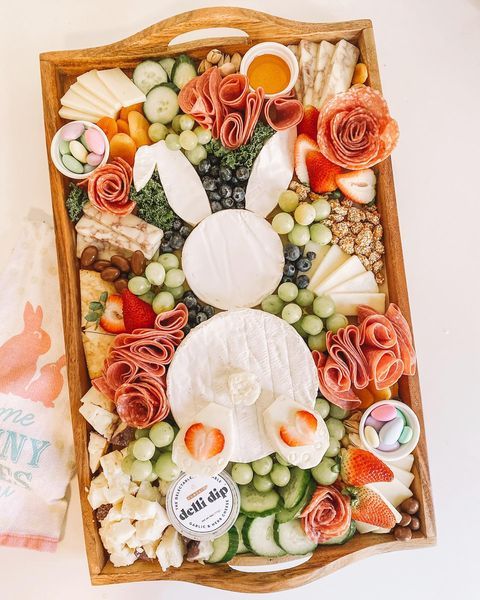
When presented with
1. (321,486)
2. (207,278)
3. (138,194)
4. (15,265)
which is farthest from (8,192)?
(321,486)

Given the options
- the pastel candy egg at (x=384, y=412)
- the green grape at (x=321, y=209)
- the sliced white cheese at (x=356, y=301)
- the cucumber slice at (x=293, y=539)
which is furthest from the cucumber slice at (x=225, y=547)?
the green grape at (x=321, y=209)

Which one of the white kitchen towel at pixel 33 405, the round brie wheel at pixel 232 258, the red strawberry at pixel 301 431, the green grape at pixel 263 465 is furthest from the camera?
the white kitchen towel at pixel 33 405

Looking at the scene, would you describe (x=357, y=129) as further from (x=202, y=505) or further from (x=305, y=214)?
(x=202, y=505)

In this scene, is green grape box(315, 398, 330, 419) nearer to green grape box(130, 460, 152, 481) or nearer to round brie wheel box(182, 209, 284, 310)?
round brie wheel box(182, 209, 284, 310)

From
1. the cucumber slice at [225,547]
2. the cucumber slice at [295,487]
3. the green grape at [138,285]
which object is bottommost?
the cucumber slice at [225,547]

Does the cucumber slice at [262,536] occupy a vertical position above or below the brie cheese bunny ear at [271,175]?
below

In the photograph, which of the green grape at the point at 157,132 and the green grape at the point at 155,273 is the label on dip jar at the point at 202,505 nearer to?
the green grape at the point at 155,273

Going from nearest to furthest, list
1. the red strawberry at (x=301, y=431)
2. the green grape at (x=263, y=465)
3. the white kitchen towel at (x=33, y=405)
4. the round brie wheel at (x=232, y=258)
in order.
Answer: the red strawberry at (x=301, y=431)
the green grape at (x=263, y=465)
the round brie wheel at (x=232, y=258)
the white kitchen towel at (x=33, y=405)

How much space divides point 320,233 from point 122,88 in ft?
2.69

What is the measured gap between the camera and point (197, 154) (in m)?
1.87

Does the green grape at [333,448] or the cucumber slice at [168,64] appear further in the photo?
the cucumber slice at [168,64]

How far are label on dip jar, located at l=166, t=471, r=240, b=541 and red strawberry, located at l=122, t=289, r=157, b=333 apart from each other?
489 millimetres

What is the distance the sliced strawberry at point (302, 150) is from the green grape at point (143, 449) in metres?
0.99

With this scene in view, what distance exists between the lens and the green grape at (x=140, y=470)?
1.73m
